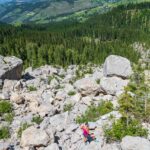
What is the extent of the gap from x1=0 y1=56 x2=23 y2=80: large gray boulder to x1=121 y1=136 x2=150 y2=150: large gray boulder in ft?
158

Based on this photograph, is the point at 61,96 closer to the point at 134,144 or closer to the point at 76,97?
the point at 76,97

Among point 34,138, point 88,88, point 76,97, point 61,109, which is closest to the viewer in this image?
point 34,138

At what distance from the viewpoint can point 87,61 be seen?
7707 inches

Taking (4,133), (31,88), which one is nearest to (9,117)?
(4,133)

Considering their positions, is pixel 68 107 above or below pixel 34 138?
below

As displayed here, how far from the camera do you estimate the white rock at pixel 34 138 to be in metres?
48.0

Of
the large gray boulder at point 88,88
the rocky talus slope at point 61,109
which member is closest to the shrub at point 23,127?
the rocky talus slope at point 61,109

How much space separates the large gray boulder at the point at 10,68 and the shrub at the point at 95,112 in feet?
106

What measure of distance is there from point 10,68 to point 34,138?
145 ft

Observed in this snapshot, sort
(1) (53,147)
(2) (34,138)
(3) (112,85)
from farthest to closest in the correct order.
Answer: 1. (3) (112,85)
2. (2) (34,138)
3. (1) (53,147)

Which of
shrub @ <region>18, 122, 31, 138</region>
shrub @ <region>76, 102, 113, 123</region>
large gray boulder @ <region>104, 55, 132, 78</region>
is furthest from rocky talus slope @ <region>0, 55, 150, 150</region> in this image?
shrub @ <region>76, 102, 113, 123</region>

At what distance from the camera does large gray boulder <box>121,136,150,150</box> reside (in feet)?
142

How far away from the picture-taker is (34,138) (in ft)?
158

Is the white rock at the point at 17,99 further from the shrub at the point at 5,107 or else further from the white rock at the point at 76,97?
the white rock at the point at 76,97
